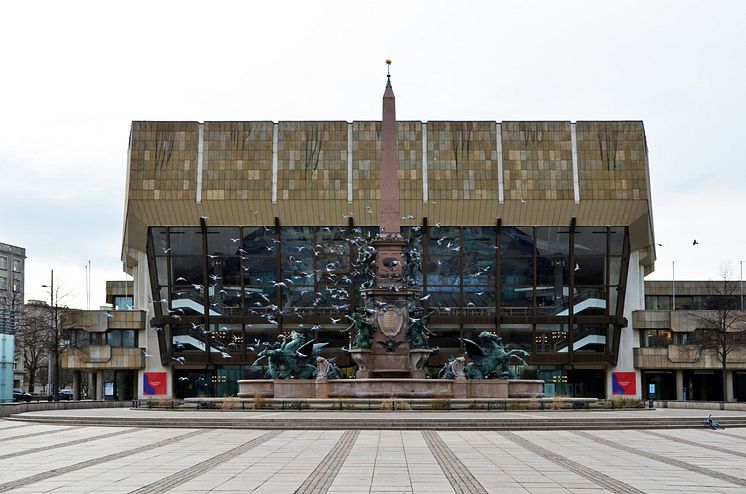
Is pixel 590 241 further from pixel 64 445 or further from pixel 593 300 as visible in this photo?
pixel 64 445

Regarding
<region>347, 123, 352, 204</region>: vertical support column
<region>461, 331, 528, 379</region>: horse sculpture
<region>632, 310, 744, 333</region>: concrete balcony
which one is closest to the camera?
<region>461, 331, 528, 379</region>: horse sculpture

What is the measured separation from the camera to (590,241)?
3246 inches

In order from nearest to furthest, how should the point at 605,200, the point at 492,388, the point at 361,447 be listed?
the point at 361,447, the point at 492,388, the point at 605,200

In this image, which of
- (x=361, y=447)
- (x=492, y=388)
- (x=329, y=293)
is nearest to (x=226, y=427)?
(x=361, y=447)

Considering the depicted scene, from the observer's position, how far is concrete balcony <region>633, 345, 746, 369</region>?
266 ft

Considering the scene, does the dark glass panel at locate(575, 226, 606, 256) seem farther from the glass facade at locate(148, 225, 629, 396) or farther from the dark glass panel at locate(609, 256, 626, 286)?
the dark glass panel at locate(609, 256, 626, 286)

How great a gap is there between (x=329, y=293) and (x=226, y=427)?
4780 cm

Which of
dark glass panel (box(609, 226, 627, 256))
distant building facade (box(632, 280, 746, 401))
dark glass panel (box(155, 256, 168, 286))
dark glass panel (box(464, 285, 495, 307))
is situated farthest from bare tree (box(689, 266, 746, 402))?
dark glass panel (box(155, 256, 168, 286))

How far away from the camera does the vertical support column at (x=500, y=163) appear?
80.2m

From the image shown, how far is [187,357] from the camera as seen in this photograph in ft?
270

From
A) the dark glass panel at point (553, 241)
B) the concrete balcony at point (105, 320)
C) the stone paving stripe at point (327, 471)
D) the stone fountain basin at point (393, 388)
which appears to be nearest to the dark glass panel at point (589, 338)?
the dark glass panel at point (553, 241)

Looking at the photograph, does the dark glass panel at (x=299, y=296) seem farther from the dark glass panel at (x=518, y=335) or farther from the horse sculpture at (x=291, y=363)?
the horse sculpture at (x=291, y=363)

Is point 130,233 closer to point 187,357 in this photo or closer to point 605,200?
point 187,357

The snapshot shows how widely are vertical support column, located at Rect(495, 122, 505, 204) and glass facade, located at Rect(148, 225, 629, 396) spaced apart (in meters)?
3.27
